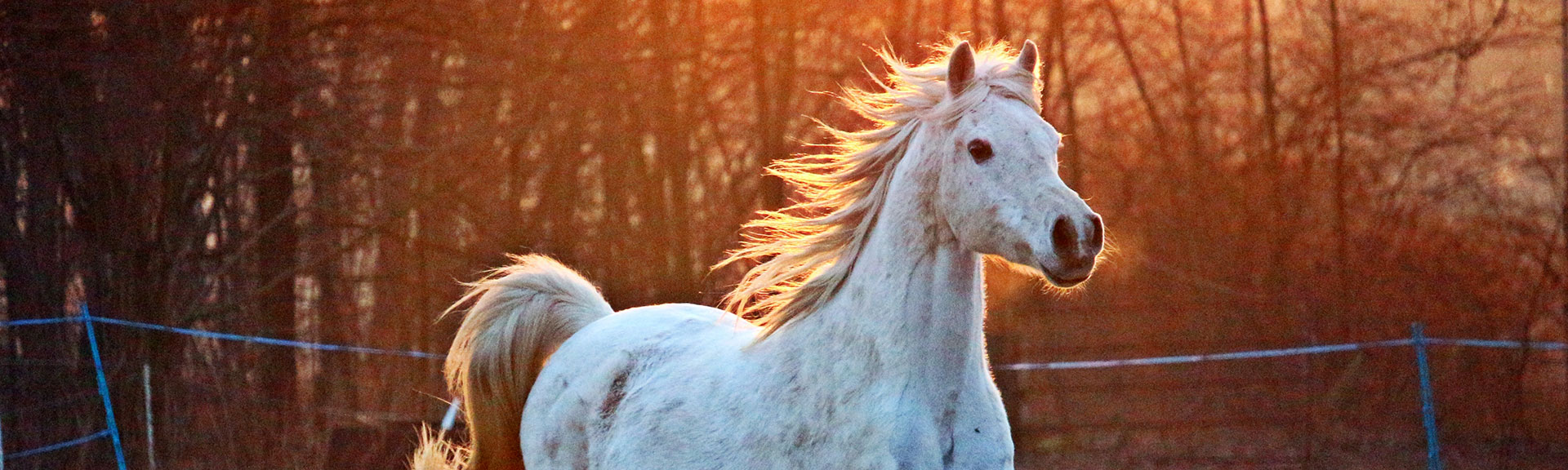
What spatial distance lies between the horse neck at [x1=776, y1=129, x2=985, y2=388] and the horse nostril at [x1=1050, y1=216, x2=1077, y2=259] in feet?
1.11

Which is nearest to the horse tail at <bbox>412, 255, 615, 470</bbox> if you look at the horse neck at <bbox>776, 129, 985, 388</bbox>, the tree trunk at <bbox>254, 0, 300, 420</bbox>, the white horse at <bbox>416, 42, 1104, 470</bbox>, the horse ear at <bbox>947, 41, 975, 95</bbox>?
the white horse at <bbox>416, 42, 1104, 470</bbox>

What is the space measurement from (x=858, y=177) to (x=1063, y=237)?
74 cm

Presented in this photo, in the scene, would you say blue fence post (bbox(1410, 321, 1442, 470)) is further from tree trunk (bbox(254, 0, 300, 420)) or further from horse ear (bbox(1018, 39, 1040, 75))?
tree trunk (bbox(254, 0, 300, 420))

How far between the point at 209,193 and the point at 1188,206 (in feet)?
25.0

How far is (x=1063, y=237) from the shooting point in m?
2.64

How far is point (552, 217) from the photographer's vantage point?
1104cm

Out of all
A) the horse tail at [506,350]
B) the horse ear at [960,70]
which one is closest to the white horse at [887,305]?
the horse ear at [960,70]

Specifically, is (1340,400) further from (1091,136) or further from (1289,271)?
(1091,136)

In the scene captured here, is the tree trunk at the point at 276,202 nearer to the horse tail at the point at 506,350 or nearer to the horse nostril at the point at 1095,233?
the horse tail at the point at 506,350

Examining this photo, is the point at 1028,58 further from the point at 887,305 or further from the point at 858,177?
the point at 887,305

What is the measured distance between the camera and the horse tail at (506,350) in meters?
4.46

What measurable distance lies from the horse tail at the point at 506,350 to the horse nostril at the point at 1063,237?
2281 mm

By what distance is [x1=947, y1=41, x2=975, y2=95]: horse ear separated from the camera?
2934mm

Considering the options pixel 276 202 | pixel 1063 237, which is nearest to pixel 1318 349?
pixel 1063 237
